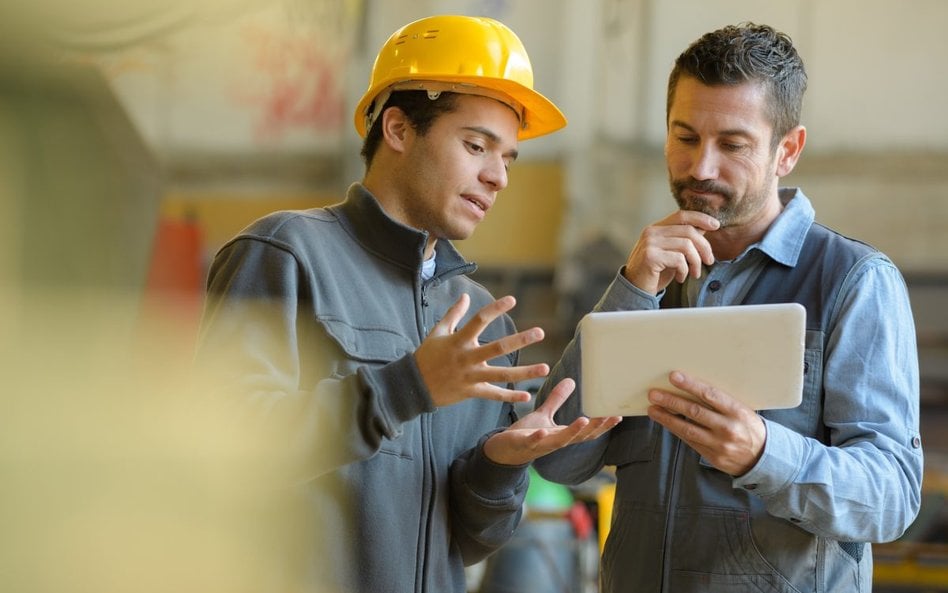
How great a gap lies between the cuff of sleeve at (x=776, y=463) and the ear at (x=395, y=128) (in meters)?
0.84

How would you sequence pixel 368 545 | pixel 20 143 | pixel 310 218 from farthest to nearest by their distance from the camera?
pixel 310 218, pixel 368 545, pixel 20 143

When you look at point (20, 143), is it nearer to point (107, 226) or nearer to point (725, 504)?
point (107, 226)

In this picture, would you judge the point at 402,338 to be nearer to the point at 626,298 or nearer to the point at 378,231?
the point at 378,231

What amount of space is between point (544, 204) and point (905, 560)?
4.46 m

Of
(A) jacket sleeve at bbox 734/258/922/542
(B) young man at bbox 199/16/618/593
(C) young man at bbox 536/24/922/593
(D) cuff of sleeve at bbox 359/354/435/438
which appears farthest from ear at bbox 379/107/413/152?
(A) jacket sleeve at bbox 734/258/922/542

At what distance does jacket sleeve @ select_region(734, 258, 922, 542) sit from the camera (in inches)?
59.6

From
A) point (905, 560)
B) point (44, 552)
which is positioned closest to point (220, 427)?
point (44, 552)

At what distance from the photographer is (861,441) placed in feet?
5.17

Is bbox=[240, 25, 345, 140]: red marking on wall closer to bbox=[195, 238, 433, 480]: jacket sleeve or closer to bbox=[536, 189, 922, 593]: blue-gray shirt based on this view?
bbox=[195, 238, 433, 480]: jacket sleeve

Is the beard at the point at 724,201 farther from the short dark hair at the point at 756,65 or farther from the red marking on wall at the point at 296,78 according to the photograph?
the red marking on wall at the point at 296,78

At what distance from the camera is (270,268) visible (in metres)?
1.60

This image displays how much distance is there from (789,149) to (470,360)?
84 cm

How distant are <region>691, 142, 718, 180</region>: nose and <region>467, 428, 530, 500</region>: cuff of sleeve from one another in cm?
58

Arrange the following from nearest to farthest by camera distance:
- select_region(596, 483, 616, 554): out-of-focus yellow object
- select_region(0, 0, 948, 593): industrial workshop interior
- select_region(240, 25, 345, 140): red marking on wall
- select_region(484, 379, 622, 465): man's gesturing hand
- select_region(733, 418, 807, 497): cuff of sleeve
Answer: select_region(0, 0, 948, 593): industrial workshop interior < select_region(240, 25, 345, 140): red marking on wall < select_region(733, 418, 807, 497): cuff of sleeve < select_region(484, 379, 622, 465): man's gesturing hand < select_region(596, 483, 616, 554): out-of-focus yellow object
